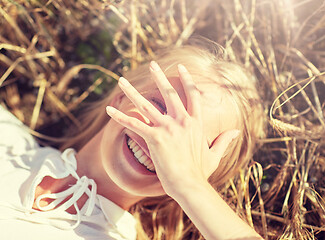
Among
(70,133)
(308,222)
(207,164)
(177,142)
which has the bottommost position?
(308,222)

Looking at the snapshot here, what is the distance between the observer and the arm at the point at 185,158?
1.57 meters

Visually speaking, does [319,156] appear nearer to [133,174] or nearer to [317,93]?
[317,93]

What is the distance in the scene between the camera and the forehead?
5.95 ft

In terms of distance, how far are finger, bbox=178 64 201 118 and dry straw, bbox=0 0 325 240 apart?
0.57 metres

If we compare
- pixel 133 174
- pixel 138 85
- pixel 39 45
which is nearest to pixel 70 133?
pixel 39 45

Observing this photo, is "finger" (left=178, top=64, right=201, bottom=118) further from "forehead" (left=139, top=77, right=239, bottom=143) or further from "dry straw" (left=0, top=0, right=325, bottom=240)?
"dry straw" (left=0, top=0, right=325, bottom=240)

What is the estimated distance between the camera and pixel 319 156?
244 centimetres

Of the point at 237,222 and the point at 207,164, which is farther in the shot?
the point at 207,164

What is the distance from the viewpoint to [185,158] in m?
1.60

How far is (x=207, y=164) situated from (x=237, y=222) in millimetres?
299

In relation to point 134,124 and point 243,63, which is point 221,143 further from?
point 243,63

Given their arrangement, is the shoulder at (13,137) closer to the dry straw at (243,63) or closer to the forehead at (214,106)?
the dry straw at (243,63)

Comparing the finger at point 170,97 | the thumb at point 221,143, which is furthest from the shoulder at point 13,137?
the thumb at point 221,143

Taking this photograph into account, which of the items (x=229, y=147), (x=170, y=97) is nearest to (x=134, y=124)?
(x=170, y=97)
